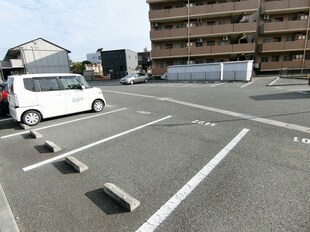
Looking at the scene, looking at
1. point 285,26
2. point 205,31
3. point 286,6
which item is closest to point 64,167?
point 205,31

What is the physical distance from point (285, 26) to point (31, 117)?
28.4m

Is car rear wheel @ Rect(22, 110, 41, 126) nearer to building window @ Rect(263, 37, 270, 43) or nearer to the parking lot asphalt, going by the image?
the parking lot asphalt

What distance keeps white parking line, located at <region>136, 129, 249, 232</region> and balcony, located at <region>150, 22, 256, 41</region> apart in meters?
24.1

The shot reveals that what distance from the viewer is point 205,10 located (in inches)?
956

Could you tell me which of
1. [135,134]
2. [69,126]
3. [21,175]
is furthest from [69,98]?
[21,175]

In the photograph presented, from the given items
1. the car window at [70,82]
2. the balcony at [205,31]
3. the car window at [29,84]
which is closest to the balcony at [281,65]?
the balcony at [205,31]

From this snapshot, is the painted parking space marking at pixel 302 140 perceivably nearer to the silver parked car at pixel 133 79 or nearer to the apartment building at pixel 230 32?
the silver parked car at pixel 133 79

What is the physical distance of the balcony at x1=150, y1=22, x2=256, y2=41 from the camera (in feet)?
78.1

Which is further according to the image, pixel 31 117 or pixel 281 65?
pixel 281 65

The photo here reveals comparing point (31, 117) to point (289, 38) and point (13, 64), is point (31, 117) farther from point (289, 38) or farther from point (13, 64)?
point (289, 38)

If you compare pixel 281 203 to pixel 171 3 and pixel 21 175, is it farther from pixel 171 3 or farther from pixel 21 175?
pixel 171 3

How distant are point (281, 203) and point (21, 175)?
418 centimetres

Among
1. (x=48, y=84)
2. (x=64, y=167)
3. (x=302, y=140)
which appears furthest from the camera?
(x=48, y=84)

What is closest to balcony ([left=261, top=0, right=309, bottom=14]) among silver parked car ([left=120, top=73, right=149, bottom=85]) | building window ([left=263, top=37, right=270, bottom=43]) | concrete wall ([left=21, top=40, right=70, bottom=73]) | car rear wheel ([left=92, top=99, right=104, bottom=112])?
building window ([left=263, top=37, right=270, bottom=43])
